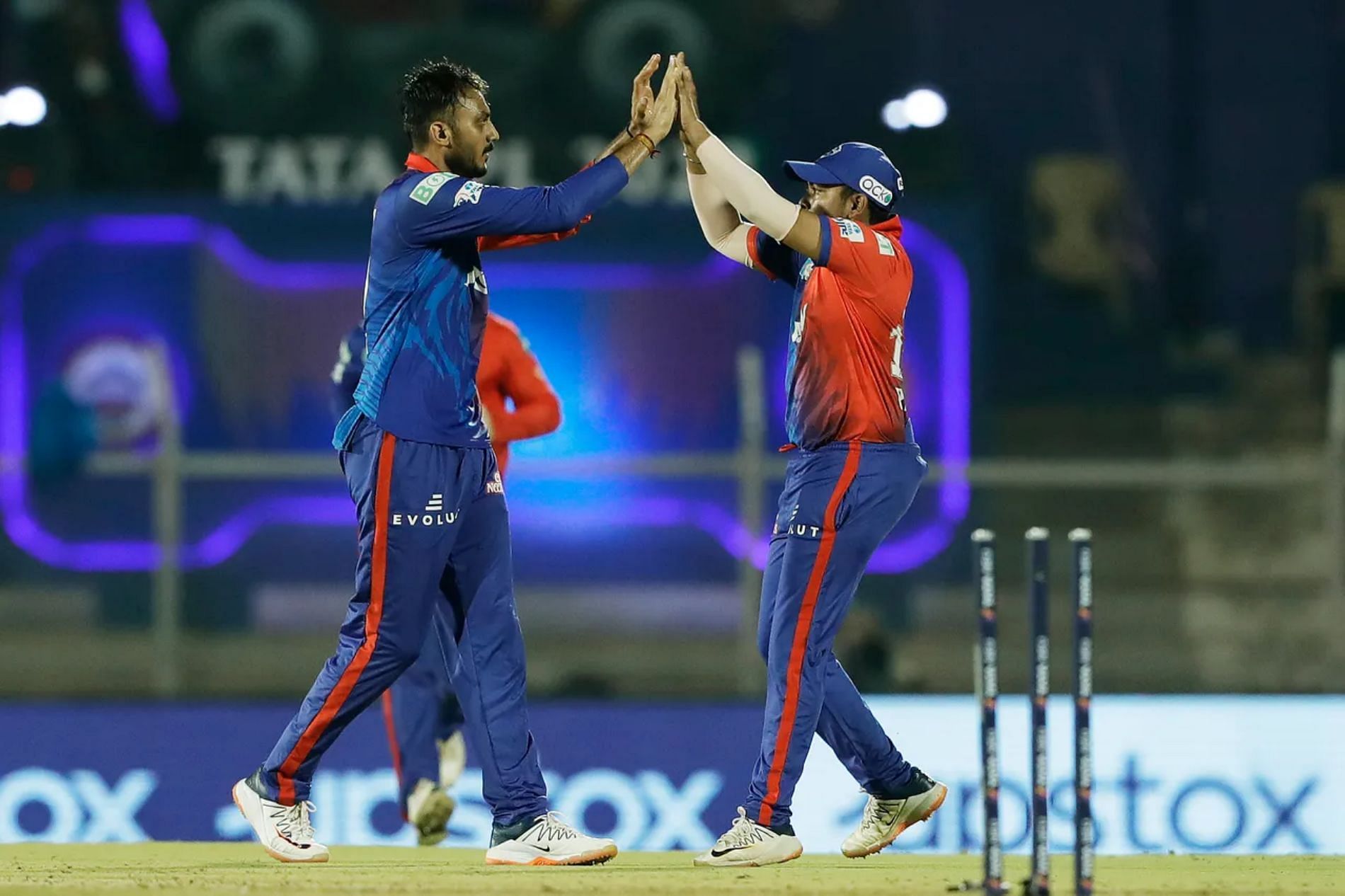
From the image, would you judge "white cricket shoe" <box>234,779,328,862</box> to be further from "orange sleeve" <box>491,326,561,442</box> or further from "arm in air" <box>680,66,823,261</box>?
"orange sleeve" <box>491,326,561,442</box>

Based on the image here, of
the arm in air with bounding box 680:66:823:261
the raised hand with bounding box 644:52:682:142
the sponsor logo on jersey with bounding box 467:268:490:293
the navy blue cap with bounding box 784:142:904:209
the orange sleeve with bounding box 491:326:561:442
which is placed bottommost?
Result: the orange sleeve with bounding box 491:326:561:442

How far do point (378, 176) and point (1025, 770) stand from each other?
235 inches

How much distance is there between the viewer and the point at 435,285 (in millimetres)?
5508

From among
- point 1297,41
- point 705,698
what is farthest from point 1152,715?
point 1297,41

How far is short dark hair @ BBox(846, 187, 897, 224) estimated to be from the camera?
574cm

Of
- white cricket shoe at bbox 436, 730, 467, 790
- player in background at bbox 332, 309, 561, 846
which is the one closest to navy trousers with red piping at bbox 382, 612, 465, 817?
player in background at bbox 332, 309, 561, 846

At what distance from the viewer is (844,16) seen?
15109 mm

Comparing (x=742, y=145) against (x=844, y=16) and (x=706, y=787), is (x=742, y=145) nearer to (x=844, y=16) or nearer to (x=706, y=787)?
(x=844, y=16)

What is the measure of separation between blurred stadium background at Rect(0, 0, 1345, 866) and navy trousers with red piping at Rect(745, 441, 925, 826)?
2767 millimetres

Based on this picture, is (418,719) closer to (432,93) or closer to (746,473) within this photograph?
(746,473)

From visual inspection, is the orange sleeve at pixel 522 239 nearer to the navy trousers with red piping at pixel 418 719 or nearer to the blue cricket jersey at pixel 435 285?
the blue cricket jersey at pixel 435 285

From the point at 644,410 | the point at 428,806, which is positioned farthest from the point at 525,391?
the point at 644,410

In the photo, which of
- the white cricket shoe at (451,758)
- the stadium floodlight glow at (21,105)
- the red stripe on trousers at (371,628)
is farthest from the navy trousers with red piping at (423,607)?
the stadium floodlight glow at (21,105)

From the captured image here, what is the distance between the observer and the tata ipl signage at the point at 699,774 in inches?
326
